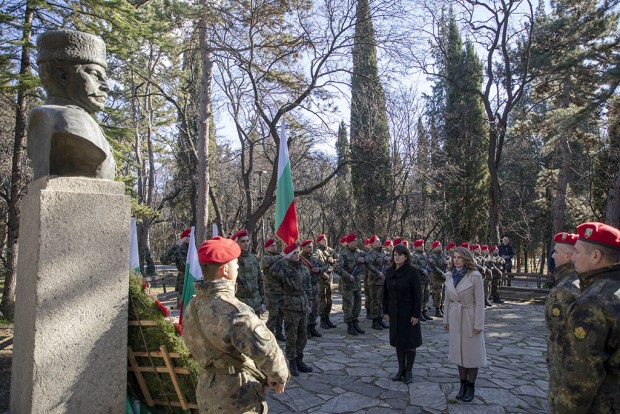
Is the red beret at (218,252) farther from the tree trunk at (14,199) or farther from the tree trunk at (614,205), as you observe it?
the tree trunk at (614,205)

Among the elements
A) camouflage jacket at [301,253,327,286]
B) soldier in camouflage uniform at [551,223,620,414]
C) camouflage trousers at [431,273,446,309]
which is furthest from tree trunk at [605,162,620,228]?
soldier in camouflage uniform at [551,223,620,414]

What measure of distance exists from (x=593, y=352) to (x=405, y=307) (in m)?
3.89

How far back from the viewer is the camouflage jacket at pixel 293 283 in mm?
6504

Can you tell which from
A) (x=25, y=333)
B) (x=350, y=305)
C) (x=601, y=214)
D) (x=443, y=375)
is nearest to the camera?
(x=25, y=333)

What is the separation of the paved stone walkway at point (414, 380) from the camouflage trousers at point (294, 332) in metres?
0.39

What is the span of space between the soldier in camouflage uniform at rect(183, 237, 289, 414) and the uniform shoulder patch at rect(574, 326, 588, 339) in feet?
5.44

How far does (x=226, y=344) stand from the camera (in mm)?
2740

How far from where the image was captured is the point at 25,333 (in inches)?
132

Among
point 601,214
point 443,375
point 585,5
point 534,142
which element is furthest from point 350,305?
point 534,142

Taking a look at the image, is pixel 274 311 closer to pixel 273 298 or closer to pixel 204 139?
pixel 273 298

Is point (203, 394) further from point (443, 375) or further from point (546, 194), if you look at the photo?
point (546, 194)

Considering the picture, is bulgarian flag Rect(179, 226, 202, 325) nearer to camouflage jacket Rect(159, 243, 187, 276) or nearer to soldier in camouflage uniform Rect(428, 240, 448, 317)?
camouflage jacket Rect(159, 243, 187, 276)

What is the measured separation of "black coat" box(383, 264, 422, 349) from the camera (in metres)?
6.02

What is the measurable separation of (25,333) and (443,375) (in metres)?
5.39
